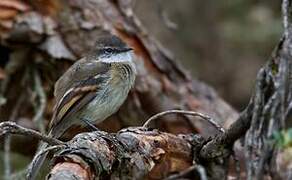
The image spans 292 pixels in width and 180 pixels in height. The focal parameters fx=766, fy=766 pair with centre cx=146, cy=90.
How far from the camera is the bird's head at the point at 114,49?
5.84 metres

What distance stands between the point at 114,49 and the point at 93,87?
0.35m

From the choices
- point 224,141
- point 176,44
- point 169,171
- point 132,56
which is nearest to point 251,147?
point 224,141

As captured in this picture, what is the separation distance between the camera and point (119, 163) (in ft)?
11.4

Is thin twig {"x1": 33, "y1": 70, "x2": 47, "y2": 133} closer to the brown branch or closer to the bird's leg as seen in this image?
the bird's leg

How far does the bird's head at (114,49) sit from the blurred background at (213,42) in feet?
9.69

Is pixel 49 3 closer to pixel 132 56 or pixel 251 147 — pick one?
pixel 132 56

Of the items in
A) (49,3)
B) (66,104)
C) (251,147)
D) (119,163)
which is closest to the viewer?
(251,147)

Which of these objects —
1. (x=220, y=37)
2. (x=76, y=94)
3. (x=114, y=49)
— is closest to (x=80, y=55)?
(x=114, y=49)

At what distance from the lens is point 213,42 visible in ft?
31.1

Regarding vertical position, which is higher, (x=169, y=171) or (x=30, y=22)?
(x=169, y=171)

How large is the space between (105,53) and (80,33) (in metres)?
0.26

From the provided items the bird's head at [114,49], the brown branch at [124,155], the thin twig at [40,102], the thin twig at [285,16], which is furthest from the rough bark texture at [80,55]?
the thin twig at [285,16]

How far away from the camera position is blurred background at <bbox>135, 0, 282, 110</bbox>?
899 centimetres

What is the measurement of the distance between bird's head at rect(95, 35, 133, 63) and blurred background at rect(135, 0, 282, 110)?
9.69 ft
